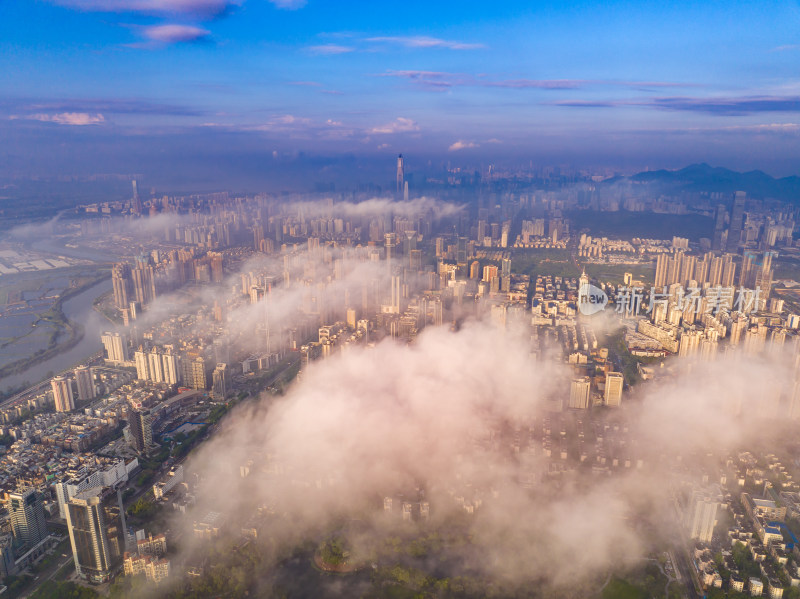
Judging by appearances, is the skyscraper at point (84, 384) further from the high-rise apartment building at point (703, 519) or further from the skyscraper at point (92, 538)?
the high-rise apartment building at point (703, 519)

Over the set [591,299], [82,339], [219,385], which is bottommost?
[82,339]

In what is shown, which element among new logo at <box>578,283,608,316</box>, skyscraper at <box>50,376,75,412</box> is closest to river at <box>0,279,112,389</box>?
skyscraper at <box>50,376,75,412</box>

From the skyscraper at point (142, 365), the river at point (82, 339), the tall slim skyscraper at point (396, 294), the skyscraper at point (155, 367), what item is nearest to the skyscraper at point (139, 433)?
the skyscraper at point (155, 367)

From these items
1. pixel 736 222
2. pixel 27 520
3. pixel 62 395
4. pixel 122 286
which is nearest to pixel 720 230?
pixel 736 222

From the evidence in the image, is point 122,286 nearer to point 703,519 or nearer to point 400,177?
point 400,177

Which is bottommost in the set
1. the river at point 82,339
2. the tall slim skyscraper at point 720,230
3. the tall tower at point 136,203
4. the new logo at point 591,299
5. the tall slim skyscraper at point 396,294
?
the river at point 82,339

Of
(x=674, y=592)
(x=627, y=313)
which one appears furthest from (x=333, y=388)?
(x=627, y=313)
